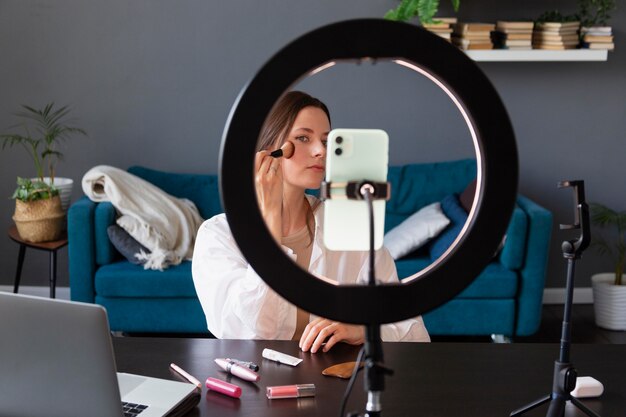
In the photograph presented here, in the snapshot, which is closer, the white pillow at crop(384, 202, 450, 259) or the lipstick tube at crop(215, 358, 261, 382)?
the lipstick tube at crop(215, 358, 261, 382)

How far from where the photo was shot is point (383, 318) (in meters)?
0.76

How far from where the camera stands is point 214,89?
14.4 ft

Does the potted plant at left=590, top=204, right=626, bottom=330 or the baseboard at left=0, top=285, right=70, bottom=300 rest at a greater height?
the potted plant at left=590, top=204, right=626, bottom=330

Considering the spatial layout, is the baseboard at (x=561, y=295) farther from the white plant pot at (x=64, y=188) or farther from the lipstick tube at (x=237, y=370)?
the lipstick tube at (x=237, y=370)

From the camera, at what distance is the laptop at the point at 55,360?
3.59 feet

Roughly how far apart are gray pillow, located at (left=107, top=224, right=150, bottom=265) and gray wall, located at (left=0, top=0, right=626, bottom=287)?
30.2 inches

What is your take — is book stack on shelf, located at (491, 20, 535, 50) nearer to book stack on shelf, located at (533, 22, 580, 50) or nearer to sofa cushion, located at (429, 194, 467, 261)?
book stack on shelf, located at (533, 22, 580, 50)

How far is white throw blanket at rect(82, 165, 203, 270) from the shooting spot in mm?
3768

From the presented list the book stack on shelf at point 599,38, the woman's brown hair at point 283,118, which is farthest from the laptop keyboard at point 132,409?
the book stack on shelf at point 599,38

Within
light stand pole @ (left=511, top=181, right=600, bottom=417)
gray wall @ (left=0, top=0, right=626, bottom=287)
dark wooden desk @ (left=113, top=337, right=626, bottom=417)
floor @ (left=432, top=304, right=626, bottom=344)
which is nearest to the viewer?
light stand pole @ (left=511, top=181, right=600, bottom=417)

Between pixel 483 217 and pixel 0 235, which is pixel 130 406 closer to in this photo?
pixel 483 217

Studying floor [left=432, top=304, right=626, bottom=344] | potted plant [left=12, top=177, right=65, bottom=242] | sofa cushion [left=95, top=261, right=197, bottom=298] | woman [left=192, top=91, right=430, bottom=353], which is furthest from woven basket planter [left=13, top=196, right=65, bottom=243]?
woman [left=192, top=91, right=430, bottom=353]

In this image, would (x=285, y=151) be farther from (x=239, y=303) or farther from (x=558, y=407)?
(x=558, y=407)

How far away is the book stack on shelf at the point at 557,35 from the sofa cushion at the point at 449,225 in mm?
933
